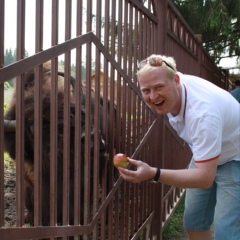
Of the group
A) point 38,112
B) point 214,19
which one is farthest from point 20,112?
point 214,19

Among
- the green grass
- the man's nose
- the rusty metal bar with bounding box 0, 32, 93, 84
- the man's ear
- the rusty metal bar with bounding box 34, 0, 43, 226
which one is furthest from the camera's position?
the green grass

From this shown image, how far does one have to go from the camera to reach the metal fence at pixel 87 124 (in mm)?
1966

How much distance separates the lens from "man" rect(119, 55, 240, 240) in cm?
225

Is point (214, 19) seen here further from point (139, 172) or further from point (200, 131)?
point (139, 172)

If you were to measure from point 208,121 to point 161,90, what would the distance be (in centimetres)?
32

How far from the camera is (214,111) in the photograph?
2281 mm

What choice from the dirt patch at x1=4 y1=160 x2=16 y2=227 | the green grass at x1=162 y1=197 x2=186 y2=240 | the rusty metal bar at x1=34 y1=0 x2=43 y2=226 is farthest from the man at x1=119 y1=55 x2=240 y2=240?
the dirt patch at x1=4 y1=160 x2=16 y2=227

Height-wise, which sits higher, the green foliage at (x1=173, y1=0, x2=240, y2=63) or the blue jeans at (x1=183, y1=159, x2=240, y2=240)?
the green foliage at (x1=173, y1=0, x2=240, y2=63)

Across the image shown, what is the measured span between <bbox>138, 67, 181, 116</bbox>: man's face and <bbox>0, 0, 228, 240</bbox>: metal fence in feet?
1.28

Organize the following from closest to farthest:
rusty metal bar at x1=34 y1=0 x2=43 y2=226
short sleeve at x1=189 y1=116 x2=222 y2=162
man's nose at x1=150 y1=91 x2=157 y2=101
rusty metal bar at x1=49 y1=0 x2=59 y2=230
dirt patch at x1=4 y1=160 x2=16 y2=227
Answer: rusty metal bar at x1=34 y1=0 x2=43 y2=226 → rusty metal bar at x1=49 y1=0 x2=59 y2=230 → short sleeve at x1=189 y1=116 x2=222 y2=162 → man's nose at x1=150 y1=91 x2=157 y2=101 → dirt patch at x1=4 y1=160 x2=16 y2=227

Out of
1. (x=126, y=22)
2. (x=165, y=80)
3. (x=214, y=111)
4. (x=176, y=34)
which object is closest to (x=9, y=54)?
(x=165, y=80)

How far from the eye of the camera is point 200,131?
7.34ft

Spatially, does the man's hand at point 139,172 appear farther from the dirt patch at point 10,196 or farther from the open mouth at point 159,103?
the dirt patch at point 10,196

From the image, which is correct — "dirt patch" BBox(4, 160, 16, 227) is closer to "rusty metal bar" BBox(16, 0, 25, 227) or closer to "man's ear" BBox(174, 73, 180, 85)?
"rusty metal bar" BBox(16, 0, 25, 227)
